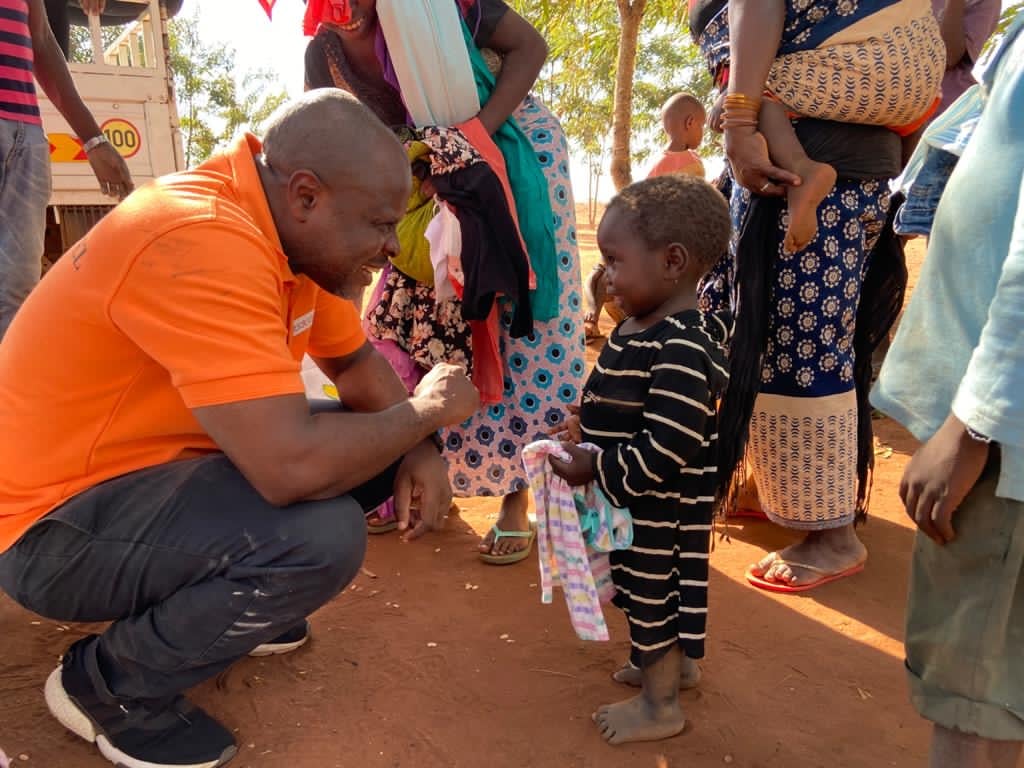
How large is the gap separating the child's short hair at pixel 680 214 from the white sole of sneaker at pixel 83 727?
153 centimetres

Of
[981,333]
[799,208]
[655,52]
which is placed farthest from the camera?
[655,52]

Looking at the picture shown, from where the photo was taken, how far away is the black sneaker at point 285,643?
2.27m

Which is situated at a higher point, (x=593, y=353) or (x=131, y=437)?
(x=131, y=437)

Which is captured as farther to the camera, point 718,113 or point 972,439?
point 718,113

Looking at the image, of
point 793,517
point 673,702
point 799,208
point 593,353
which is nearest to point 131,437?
point 673,702

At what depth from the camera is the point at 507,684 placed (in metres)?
2.20

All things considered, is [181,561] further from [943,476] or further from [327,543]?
[943,476]

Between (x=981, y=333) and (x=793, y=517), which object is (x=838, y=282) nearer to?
(x=793, y=517)

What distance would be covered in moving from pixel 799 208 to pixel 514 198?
887 mm

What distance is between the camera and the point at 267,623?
5.92 ft

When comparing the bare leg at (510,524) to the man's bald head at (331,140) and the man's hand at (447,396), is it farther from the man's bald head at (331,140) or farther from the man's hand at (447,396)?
the man's bald head at (331,140)

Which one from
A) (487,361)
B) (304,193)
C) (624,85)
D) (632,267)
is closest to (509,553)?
(487,361)

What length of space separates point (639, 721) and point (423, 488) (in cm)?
76

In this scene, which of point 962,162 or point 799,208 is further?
point 799,208
